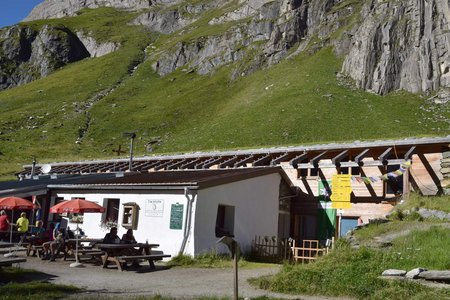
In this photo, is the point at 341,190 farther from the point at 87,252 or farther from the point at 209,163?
the point at 87,252

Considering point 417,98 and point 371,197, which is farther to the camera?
point 417,98

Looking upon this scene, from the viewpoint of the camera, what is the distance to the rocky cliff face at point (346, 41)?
62.5m

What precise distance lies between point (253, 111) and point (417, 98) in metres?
20.6

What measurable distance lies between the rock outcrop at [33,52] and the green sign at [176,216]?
409ft

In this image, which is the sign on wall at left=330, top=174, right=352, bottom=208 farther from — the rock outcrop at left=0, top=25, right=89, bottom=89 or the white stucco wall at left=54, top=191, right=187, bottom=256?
the rock outcrop at left=0, top=25, right=89, bottom=89

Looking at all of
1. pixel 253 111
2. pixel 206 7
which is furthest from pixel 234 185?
pixel 206 7

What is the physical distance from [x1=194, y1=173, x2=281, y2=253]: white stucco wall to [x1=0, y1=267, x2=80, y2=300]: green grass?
720cm

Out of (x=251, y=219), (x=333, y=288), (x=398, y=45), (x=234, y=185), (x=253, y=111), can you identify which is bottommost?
(x=333, y=288)

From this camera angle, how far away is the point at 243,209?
2097 cm

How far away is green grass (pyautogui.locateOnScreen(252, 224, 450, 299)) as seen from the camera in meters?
10.2

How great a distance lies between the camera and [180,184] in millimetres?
18969

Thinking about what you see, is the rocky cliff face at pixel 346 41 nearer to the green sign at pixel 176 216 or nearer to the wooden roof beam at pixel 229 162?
the wooden roof beam at pixel 229 162

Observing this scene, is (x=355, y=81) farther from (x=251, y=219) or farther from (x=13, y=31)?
(x=13, y=31)

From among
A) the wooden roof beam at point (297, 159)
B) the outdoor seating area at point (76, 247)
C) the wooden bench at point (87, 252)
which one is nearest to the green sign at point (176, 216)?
the outdoor seating area at point (76, 247)
